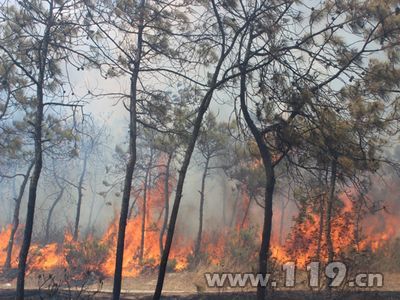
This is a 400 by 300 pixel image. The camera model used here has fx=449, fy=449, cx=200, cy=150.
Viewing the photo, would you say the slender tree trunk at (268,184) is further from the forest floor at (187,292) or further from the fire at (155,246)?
the fire at (155,246)

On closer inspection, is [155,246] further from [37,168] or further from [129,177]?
[37,168]

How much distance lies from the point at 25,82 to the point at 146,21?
497 cm

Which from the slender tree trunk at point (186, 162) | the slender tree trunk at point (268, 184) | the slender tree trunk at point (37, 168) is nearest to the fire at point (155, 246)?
the slender tree trunk at point (268, 184)

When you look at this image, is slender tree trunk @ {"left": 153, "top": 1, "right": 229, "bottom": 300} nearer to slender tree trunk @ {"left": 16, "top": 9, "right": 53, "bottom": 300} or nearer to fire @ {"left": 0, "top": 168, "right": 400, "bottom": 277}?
slender tree trunk @ {"left": 16, "top": 9, "right": 53, "bottom": 300}

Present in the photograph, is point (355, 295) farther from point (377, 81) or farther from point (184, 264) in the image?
point (184, 264)

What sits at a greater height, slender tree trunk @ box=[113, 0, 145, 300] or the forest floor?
slender tree trunk @ box=[113, 0, 145, 300]

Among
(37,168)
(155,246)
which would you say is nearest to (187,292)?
(37,168)

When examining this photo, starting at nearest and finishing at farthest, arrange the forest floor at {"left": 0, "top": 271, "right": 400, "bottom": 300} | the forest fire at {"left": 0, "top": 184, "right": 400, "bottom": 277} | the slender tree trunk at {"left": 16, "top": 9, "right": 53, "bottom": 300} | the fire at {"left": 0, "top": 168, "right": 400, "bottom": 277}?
the slender tree trunk at {"left": 16, "top": 9, "right": 53, "bottom": 300} → the forest floor at {"left": 0, "top": 271, "right": 400, "bottom": 300} → the fire at {"left": 0, "top": 168, "right": 400, "bottom": 277} → the forest fire at {"left": 0, "top": 184, "right": 400, "bottom": 277}

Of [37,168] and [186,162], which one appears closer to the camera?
[186,162]

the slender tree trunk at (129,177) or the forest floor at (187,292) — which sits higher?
the slender tree trunk at (129,177)

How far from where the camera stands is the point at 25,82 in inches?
530

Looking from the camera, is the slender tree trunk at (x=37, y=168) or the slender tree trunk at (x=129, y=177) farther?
the slender tree trunk at (x=129, y=177)

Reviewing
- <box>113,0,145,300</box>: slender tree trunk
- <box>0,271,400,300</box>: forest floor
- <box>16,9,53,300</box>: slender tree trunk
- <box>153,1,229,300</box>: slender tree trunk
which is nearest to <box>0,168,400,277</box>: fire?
<box>0,271,400,300</box>: forest floor

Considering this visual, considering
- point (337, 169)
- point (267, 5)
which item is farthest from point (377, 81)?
point (267, 5)
